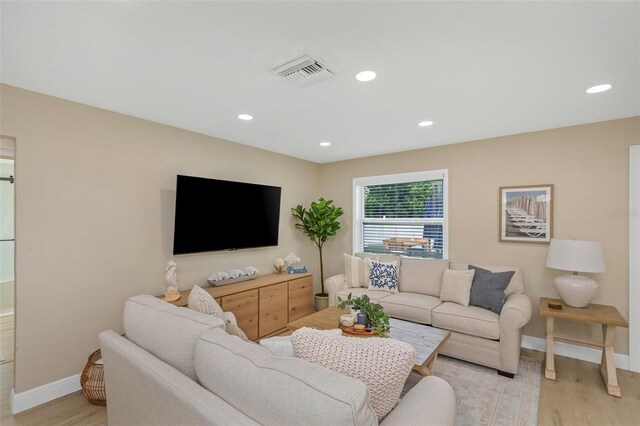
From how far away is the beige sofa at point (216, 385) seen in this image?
919 millimetres

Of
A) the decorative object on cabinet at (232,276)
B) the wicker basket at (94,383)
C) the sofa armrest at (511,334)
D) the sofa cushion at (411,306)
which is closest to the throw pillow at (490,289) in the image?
the sofa armrest at (511,334)

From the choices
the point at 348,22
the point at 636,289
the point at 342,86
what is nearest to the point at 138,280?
the point at 342,86

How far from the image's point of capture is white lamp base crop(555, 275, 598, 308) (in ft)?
9.12

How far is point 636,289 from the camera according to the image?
114 inches

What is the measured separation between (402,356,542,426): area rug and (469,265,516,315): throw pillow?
1.99ft

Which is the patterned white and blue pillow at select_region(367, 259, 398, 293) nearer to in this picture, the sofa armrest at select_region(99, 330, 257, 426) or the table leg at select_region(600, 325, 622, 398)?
the table leg at select_region(600, 325, 622, 398)

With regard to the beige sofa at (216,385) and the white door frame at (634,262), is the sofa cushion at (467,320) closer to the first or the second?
the white door frame at (634,262)

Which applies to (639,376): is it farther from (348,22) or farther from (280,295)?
(348,22)

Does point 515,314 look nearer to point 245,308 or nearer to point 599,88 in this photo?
point 599,88

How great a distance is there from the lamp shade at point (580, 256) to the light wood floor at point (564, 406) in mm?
1012

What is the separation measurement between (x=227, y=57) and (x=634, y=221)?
3926mm

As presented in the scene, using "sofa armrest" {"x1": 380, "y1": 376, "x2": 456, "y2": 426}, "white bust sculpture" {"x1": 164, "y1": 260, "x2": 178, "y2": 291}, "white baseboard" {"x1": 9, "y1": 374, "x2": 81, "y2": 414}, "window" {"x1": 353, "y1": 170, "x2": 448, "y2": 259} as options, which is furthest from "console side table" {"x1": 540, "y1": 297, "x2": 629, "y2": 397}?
"white baseboard" {"x1": 9, "y1": 374, "x2": 81, "y2": 414}

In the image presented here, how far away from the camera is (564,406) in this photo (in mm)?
2334

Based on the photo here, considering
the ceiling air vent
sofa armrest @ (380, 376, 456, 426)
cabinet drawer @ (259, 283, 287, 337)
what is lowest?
cabinet drawer @ (259, 283, 287, 337)
